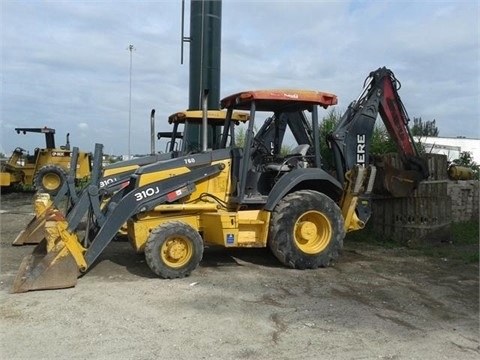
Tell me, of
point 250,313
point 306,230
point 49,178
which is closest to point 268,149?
point 306,230

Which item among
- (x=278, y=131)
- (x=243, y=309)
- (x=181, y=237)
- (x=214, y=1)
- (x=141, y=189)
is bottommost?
(x=243, y=309)

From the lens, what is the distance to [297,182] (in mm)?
7746

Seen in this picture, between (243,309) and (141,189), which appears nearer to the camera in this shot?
(243,309)

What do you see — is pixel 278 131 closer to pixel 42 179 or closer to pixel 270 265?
pixel 270 265

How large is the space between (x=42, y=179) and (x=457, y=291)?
15.6 m

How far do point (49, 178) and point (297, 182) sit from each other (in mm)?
13553

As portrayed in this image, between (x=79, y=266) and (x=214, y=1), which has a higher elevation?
(x=214, y=1)

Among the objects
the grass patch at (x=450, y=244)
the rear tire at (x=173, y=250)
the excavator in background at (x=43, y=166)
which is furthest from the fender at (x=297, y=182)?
the excavator in background at (x=43, y=166)

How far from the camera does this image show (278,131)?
9.22 meters

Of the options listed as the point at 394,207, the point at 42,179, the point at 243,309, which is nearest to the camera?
the point at 243,309

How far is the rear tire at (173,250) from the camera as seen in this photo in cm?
691

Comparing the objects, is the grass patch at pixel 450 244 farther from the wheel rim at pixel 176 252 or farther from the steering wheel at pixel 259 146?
the wheel rim at pixel 176 252

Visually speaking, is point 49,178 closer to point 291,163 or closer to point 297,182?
point 291,163

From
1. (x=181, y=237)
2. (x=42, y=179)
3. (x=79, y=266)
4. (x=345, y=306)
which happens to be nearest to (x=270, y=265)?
(x=181, y=237)
